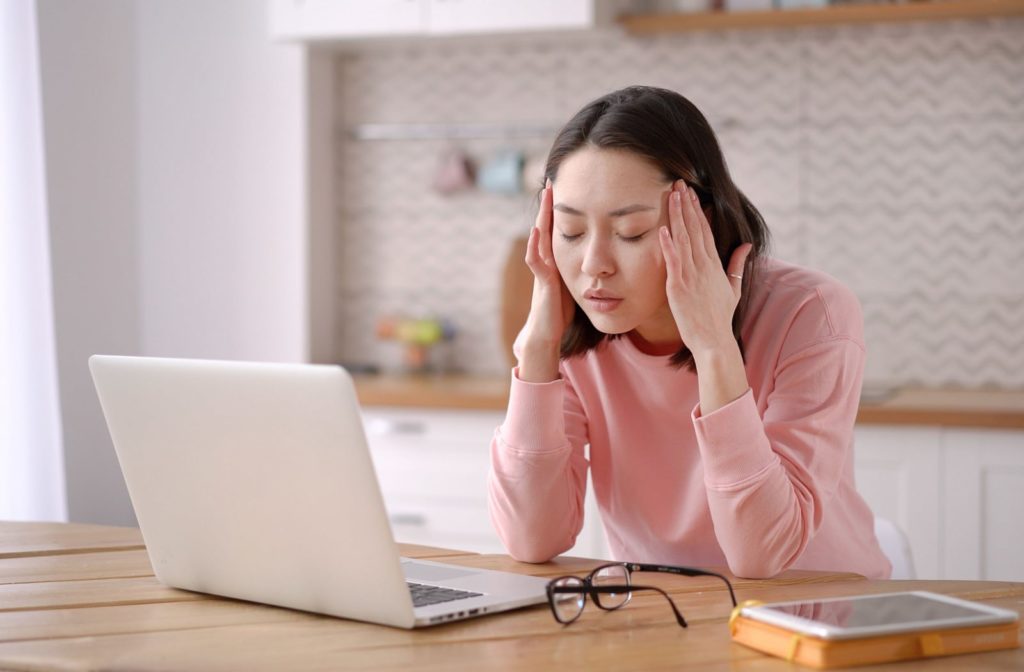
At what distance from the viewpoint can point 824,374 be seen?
153cm

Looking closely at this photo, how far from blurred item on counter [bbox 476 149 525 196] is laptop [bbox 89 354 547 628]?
2.37 metres

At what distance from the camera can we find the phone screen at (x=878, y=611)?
107 cm

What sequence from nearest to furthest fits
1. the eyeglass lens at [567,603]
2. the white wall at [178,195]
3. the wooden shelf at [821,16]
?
the eyeglass lens at [567,603] → the wooden shelf at [821,16] → the white wall at [178,195]

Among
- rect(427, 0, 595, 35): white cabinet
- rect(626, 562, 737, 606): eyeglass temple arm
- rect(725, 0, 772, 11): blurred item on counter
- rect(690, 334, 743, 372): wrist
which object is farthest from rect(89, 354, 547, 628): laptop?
rect(725, 0, 772, 11): blurred item on counter

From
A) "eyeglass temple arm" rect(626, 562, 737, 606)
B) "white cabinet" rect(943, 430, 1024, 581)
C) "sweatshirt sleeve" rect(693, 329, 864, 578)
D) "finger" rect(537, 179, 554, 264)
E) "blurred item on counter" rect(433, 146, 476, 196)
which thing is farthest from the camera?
"blurred item on counter" rect(433, 146, 476, 196)

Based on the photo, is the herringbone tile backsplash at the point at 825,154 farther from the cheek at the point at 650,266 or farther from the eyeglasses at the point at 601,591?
the eyeglasses at the point at 601,591

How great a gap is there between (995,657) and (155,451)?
0.83 m

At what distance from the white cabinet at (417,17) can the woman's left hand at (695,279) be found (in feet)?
5.91

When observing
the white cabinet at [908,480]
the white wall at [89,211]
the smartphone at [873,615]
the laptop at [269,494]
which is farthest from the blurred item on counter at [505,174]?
the smartphone at [873,615]

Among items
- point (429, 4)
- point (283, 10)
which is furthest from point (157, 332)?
point (429, 4)

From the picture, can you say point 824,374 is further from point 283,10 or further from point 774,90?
point 283,10

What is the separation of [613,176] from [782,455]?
0.41m

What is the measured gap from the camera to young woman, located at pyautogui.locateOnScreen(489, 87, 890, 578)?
146 centimetres

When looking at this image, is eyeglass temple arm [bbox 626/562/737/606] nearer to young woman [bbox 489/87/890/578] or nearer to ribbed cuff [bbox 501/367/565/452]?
A: young woman [bbox 489/87/890/578]
